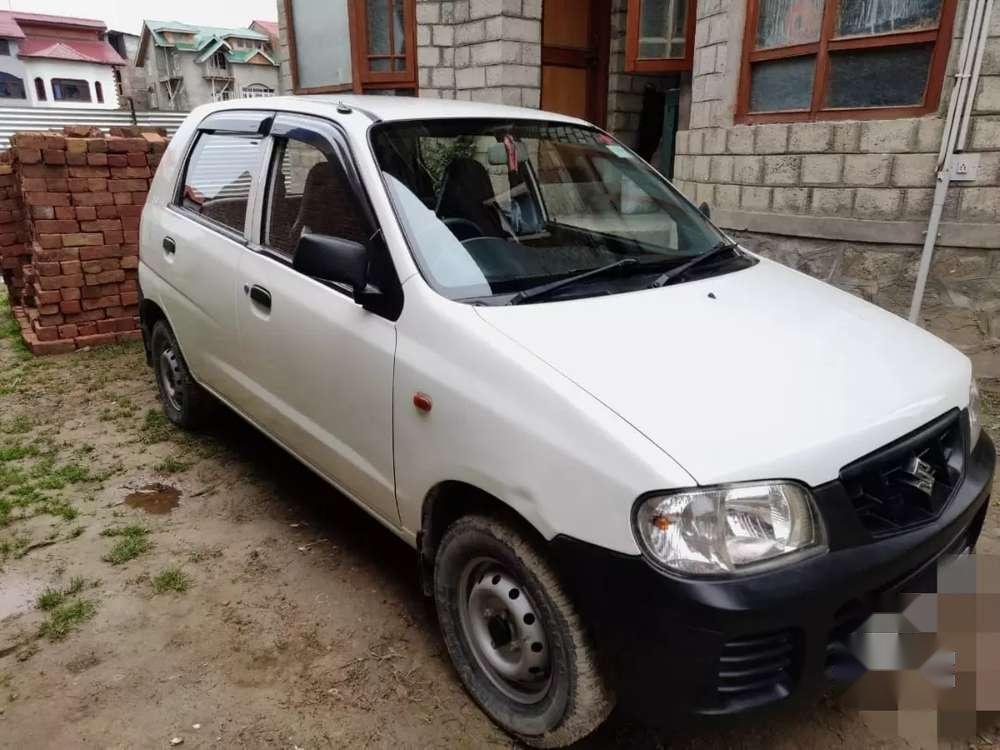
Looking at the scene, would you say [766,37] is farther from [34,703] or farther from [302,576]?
[34,703]

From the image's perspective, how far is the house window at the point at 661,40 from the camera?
760cm

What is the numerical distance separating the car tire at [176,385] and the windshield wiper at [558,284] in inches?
103

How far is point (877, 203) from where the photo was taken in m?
5.55

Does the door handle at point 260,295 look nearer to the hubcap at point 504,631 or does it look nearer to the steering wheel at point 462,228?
the steering wheel at point 462,228

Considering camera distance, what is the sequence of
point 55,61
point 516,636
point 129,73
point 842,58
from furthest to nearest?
point 129,73 < point 55,61 < point 842,58 < point 516,636

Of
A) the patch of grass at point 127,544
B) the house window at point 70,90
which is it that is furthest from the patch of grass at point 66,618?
the house window at point 70,90

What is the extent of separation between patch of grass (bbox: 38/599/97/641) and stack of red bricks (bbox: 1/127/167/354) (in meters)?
3.85

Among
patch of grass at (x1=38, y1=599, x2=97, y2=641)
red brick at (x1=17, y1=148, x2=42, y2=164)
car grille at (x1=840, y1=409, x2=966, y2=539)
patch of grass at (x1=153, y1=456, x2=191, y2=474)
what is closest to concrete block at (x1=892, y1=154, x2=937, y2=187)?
car grille at (x1=840, y1=409, x2=966, y2=539)

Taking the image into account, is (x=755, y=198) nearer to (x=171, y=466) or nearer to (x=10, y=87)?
(x=171, y=466)

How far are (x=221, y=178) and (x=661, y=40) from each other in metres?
5.61

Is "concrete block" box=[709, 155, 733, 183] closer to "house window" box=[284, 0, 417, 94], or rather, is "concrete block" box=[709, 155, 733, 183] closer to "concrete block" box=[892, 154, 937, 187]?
"concrete block" box=[892, 154, 937, 187]

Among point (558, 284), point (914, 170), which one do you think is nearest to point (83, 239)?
point (558, 284)

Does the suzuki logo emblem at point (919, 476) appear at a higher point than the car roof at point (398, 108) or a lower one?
lower

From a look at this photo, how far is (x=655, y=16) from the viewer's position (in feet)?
25.2
